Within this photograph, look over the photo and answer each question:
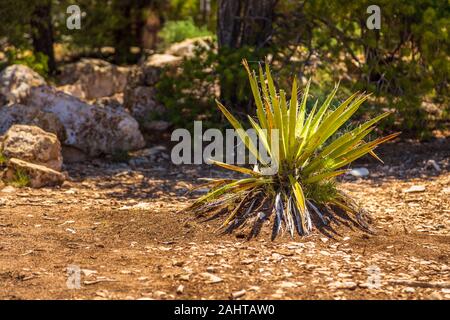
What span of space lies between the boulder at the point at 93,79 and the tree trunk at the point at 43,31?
29 centimetres

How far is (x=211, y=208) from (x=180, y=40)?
736 centimetres

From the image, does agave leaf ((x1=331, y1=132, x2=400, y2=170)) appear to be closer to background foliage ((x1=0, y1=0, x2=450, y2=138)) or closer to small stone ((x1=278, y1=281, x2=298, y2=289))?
small stone ((x1=278, y1=281, x2=298, y2=289))

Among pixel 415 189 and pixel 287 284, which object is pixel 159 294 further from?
pixel 415 189

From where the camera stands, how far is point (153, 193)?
6.44 meters

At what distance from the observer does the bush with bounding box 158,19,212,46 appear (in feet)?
40.6

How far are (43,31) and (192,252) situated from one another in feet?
22.1

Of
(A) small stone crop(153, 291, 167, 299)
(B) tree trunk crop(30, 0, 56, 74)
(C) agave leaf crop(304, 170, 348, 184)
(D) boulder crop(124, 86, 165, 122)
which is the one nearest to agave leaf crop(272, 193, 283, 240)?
(C) agave leaf crop(304, 170, 348, 184)

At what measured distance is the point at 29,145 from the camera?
6.62 m

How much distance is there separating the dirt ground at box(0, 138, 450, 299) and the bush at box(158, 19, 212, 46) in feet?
20.7

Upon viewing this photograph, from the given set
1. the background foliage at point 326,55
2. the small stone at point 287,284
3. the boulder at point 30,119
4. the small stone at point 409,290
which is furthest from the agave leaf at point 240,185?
the boulder at point 30,119

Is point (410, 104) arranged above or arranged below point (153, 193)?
above

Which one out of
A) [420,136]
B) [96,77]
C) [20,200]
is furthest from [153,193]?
[96,77]

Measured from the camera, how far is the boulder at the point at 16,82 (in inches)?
316
